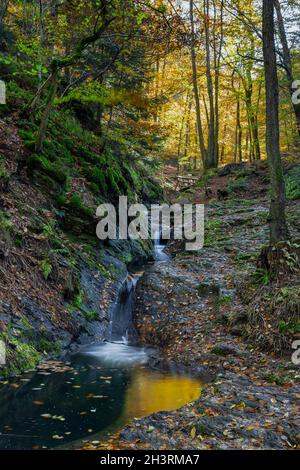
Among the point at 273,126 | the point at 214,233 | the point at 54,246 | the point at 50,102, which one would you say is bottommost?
the point at 54,246

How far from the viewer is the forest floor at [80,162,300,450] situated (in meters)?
4.63

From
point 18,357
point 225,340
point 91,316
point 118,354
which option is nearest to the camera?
point 18,357

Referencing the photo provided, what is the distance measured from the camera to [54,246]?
9289 millimetres

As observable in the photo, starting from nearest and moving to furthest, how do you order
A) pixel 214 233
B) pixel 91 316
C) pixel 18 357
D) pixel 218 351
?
pixel 18 357
pixel 218 351
pixel 91 316
pixel 214 233

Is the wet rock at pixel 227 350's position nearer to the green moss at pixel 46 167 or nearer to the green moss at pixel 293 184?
the green moss at pixel 46 167

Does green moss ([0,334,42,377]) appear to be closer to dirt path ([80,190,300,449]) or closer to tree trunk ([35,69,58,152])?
dirt path ([80,190,300,449])

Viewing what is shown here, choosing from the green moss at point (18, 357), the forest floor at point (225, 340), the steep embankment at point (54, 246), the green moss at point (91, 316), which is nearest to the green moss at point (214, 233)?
the forest floor at point (225, 340)

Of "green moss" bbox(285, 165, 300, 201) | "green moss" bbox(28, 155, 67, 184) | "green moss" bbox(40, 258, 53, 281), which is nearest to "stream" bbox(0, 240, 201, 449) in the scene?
"green moss" bbox(40, 258, 53, 281)

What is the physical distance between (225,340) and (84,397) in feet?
10.0

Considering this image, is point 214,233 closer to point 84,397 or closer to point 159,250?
point 159,250

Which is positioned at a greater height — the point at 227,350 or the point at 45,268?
the point at 45,268

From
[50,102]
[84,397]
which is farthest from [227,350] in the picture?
[50,102]

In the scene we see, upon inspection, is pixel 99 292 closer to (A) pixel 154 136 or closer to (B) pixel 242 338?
(B) pixel 242 338
